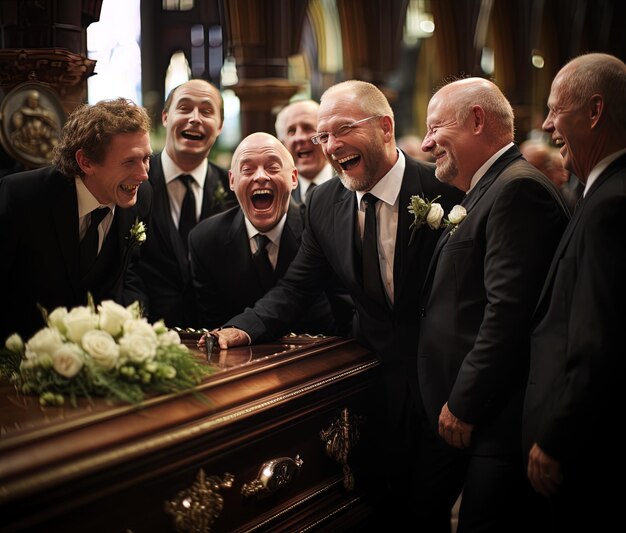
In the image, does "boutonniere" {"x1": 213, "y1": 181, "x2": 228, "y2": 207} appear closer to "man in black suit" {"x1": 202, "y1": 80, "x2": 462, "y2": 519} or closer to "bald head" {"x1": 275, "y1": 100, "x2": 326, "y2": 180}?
"bald head" {"x1": 275, "y1": 100, "x2": 326, "y2": 180}

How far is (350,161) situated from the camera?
12.4 ft

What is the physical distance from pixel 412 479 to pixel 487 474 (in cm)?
62

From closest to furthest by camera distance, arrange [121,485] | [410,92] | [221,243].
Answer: [121,485] → [221,243] → [410,92]

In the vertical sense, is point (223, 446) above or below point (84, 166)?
below

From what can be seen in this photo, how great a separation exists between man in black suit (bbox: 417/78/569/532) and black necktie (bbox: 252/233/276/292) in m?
1.07

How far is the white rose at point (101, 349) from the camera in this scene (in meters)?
2.60

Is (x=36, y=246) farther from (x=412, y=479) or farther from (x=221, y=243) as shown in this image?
(x=412, y=479)

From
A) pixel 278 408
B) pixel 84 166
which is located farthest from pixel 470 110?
pixel 84 166

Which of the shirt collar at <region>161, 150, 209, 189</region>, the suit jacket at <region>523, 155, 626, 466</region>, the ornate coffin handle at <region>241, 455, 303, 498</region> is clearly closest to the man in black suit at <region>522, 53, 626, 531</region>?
the suit jacket at <region>523, 155, 626, 466</region>

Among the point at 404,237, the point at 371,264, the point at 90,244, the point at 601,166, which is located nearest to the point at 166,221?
the point at 90,244

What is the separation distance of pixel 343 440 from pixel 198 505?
1085 mm

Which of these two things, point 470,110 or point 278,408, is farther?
point 470,110

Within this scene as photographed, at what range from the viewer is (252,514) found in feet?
10.1

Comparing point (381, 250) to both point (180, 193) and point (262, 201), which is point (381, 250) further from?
point (180, 193)
